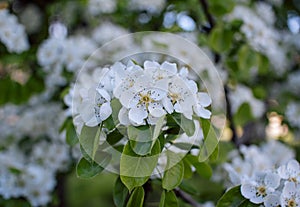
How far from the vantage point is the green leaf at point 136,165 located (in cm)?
91

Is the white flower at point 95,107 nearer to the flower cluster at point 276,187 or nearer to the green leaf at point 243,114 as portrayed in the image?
the flower cluster at point 276,187

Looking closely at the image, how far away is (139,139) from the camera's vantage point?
91cm

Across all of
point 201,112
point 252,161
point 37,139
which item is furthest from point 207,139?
point 37,139

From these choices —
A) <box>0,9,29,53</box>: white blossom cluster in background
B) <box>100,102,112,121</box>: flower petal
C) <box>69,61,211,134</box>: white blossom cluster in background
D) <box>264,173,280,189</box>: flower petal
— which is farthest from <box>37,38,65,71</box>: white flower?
<box>264,173,280,189</box>: flower petal

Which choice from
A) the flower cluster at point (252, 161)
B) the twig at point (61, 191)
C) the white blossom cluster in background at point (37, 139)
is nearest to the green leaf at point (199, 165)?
the flower cluster at point (252, 161)

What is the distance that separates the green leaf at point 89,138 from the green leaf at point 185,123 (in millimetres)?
159

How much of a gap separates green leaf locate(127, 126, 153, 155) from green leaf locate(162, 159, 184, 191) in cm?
11

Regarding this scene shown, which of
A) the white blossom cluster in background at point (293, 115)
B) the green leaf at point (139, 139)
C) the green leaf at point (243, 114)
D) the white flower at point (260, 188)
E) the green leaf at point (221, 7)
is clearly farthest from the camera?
the white blossom cluster in background at point (293, 115)

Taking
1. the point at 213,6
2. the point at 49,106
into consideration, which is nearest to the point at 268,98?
the point at 213,6

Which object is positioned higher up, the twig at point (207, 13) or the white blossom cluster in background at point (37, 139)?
the twig at point (207, 13)

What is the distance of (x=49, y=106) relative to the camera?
2193 millimetres

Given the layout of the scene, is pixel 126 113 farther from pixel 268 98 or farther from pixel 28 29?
pixel 268 98

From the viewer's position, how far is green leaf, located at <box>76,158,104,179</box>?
99 centimetres

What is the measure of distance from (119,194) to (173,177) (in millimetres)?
141
